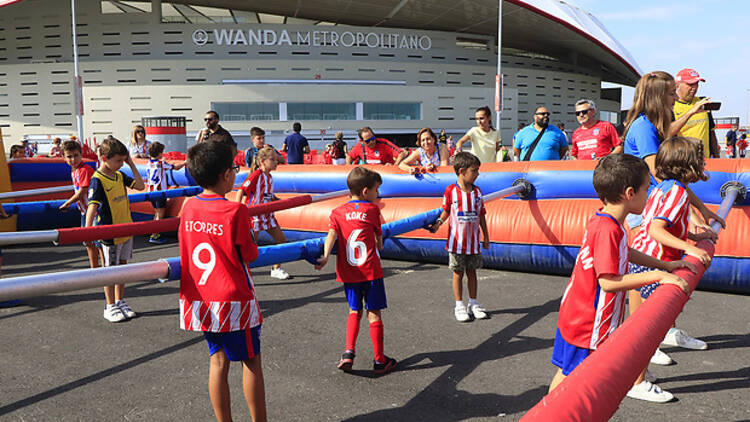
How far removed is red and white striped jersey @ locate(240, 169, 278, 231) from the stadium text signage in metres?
37.3

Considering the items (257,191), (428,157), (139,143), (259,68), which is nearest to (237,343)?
(257,191)

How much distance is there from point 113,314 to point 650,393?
4699 mm

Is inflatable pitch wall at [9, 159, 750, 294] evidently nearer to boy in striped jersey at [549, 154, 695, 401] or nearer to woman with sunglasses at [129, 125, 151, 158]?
woman with sunglasses at [129, 125, 151, 158]

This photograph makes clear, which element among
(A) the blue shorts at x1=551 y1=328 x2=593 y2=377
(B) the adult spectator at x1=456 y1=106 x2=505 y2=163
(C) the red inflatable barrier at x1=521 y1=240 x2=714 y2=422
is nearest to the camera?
(C) the red inflatable barrier at x1=521 y1=240 x2=714 y2=422

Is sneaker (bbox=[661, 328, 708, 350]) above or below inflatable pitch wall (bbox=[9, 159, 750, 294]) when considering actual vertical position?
below

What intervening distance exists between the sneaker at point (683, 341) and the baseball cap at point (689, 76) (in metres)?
2.43

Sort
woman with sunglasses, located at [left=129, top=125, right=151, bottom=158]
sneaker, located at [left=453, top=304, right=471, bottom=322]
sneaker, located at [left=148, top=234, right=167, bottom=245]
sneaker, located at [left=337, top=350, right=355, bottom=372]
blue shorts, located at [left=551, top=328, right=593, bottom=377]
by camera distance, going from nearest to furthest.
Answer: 1. blue shorts, located at [left=551, top=328, right=593, bottom=377]
2. sneaker, located at [left=337, top=350, right=355, bottom=372]
3. sneaker, located at [left=453, top=304, right=471, bottom=322]
4. sneaker, located at [left=148, top=234, right=167, bottom=245]
5. woman with sunglasses, located at [left=129, top=125, right=151, bottom=158]

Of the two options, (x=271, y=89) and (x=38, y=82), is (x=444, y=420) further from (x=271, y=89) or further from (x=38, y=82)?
(x=38, y=82)

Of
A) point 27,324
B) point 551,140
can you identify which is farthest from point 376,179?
point 551,140

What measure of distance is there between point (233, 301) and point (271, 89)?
39.2 meters

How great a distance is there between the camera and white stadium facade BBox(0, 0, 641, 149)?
39.4 m

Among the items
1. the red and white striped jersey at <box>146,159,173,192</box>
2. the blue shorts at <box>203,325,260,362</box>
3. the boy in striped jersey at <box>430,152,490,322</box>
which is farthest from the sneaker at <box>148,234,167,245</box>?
the blue shorts at <box>203,325,260,362</box>

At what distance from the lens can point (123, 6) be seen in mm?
44250

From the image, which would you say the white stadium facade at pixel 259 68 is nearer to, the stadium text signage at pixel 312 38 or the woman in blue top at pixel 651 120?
the stadium text signage at pixel 312 38
